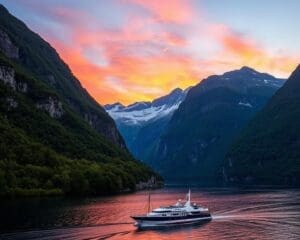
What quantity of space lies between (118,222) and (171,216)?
1078 centimetres

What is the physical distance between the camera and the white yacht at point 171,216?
4449 inches

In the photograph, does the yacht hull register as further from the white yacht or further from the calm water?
the calm water

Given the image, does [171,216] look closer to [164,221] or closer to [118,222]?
[164,221]

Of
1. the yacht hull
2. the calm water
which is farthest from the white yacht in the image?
the calm water

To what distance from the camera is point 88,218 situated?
120812 millimetres

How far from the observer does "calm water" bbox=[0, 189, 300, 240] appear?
9831 cm

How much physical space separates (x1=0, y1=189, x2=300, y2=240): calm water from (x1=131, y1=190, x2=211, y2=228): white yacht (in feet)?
7.71

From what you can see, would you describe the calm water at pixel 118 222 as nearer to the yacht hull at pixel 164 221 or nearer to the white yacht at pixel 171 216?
the yacht hull at pixel 164 221

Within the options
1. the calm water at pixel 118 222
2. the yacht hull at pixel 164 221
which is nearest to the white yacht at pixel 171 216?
the yacht hull at pixel 164 221

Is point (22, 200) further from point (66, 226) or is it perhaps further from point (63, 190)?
point (66, 226)

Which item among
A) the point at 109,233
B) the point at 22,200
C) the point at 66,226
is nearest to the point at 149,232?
the point at 109,233

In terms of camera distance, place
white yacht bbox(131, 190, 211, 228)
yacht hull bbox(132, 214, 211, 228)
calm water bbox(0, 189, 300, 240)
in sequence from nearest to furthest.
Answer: calm water bbox(0, 189, 300, 240) → yacht hull bbox(132, 214, 211, 228) → white yacht bbox(131, 190, 211, 228)

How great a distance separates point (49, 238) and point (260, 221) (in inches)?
1766

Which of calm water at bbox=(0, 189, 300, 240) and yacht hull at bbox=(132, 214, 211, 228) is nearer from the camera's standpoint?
calm water at bbox=(0, 189, 300, 240)
